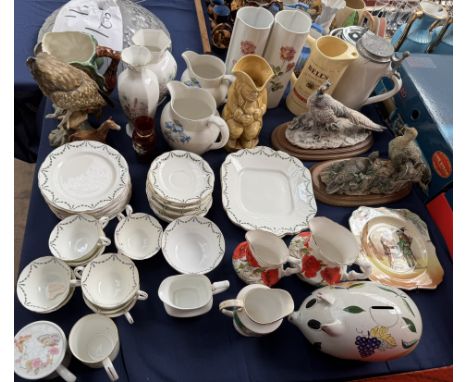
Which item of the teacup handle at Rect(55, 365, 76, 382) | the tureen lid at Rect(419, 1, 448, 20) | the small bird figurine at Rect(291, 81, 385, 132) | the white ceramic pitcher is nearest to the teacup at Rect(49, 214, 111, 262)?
the teacup handle at Rect(55, 365, 76, 382)

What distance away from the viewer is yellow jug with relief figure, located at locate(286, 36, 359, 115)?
45.3 inches

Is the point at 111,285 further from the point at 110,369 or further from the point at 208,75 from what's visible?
the point at 208,75

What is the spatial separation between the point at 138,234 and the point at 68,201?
20 cm

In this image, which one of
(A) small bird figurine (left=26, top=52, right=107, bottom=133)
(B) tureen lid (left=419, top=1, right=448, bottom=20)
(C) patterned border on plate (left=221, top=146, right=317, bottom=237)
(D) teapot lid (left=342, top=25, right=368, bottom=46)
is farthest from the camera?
(B) tureen lid (left=419, top=1, right=448, bottom=20)

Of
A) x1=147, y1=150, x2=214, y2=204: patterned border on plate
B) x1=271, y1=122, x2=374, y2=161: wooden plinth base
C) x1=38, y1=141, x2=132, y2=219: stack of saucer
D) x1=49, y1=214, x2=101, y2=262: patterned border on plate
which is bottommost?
x1=49, y1=214, x2=101, y2=262: patterned border on plate

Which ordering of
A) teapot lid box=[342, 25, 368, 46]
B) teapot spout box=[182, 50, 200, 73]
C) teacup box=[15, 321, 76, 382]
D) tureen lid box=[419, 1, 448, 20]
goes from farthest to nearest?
Result: tureen lid box=[419, 1, 448, 20] → teapot lid box=[342, 25, 368, 46] → teapot spout box=[182, 50, 200, 73] → teacup box=[15, 321, 76, 382]

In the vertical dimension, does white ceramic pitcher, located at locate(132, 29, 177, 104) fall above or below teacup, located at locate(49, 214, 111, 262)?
above

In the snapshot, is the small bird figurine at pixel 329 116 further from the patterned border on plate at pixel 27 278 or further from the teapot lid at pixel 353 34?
the patterned border on plate at pixel 27 278

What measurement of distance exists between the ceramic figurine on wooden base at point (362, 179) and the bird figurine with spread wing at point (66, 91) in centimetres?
72

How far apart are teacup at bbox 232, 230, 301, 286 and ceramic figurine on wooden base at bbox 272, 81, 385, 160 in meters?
0.44

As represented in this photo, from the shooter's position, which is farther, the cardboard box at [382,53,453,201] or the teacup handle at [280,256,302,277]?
the cardboard box at [382,53,453,201]

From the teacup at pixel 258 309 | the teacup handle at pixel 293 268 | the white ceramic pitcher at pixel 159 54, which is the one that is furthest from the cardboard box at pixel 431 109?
the white ceramic pitcher at pixel 159 54

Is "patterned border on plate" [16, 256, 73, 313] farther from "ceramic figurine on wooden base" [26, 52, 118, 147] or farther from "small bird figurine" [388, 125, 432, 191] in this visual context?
"small bird figurine" [388, 125, 432, 191]

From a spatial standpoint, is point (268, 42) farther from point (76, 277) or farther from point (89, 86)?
point (76, 277)
